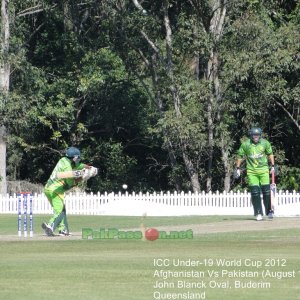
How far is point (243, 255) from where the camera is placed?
1625 centimetres

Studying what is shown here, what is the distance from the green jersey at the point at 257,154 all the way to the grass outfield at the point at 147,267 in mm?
3047

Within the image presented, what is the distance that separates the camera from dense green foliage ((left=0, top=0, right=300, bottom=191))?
41.2 metres

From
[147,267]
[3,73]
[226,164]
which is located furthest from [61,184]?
[3,73]

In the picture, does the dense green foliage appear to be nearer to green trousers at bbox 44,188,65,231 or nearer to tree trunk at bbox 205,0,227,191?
tree trunk at bbox 205,0,227,191

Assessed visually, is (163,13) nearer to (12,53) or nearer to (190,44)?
(190,44)

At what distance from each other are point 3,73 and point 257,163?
71.6ft

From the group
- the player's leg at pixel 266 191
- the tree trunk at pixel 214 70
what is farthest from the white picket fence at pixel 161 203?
the player's leg at pixel 266 191

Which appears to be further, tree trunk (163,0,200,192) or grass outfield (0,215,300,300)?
tree trunk (163,0,200,192)

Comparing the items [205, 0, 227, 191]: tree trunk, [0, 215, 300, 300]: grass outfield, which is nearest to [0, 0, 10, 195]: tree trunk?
[205, 0, 227, 191]: tree trunk

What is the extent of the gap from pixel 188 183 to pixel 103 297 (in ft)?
105

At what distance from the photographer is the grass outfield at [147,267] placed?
1240 cm

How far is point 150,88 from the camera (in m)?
45.2

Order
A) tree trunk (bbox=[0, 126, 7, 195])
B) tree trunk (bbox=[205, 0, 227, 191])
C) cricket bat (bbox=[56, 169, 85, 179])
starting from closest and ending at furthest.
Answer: cricket bat (bbox=[56, 169, 85, 179]) < tree trunk (bbox=[205, 0, 227, 191]) < tree trunk (bbox=[0, 126, 7, 195])

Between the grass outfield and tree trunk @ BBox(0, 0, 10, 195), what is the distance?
23.8 m
